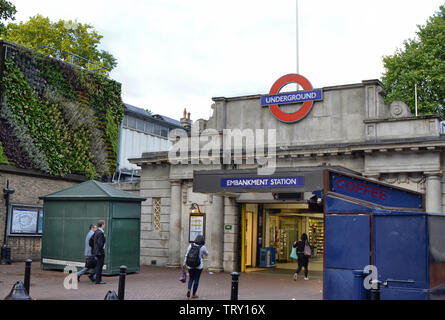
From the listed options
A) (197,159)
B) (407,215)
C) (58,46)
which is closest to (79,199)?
(197,159)

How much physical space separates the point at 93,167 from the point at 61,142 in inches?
97.4

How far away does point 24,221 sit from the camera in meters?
23.4

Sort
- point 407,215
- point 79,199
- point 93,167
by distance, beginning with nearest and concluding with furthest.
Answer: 1. point 407,215
2. point 79,199
3. point 93,167

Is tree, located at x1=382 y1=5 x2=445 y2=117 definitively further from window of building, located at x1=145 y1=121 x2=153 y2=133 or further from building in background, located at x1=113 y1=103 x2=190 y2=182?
window of building, located at x1=145 y1=121 x2=153 y2=133

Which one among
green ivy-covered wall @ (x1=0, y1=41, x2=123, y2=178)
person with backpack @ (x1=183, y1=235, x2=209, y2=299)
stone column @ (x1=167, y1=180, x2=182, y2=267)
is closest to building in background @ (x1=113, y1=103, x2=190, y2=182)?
green ivy-covered wall @ (x1=0, y1=41, x2=123, y2=178)

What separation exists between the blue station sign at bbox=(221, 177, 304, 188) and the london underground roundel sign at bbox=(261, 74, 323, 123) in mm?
4665

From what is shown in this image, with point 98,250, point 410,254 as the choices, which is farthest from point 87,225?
point 410,254

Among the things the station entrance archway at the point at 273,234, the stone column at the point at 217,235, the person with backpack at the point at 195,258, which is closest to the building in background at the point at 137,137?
the station entrance archway at the point at 273,234

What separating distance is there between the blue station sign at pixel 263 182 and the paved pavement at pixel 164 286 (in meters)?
3.21

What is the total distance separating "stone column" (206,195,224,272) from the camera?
21.2 metres

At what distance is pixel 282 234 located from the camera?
90.4 feet

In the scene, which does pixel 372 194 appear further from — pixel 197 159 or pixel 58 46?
pixel 58 46

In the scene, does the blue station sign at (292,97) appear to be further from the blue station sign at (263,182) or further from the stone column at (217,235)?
the blue station sign at (263,182)

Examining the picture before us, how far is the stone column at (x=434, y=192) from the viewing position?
17641 mm
